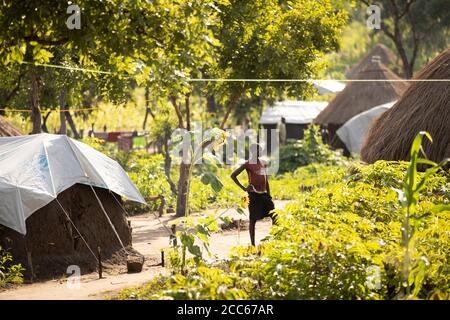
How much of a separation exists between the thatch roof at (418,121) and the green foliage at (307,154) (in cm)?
1113

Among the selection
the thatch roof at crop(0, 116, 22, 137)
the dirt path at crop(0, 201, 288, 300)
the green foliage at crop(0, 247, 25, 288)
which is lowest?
the dirt path at crop(0, 201, 288, 300)

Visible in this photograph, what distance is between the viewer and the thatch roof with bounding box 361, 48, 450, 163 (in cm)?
1275

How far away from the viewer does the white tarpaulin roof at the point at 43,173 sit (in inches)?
430

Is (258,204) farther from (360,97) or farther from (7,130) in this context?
(360,97)

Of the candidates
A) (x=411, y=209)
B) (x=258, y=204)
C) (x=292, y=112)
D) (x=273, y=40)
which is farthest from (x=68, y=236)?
(x=292, y=112)

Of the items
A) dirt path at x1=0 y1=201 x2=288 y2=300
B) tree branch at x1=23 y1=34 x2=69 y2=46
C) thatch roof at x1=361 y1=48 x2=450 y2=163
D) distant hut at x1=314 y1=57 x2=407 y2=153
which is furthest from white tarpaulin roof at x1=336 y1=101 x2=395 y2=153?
tree branch at x1=23 y1=34 x2=69 y2=46

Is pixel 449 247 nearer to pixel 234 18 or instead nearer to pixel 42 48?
pixel 42 48

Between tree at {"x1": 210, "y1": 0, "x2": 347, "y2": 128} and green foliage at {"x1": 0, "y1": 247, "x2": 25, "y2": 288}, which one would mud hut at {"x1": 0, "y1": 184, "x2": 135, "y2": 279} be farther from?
tree at {"x1": 210, "y1": 0, "x2": 347, "y2": 128}

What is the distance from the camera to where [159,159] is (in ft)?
68.1

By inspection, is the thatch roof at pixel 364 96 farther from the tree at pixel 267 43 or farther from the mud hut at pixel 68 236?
the mud hut at pixel 68 236

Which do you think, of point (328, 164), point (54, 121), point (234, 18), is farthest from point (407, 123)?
point (54, 121)

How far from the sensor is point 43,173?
11.4 metres

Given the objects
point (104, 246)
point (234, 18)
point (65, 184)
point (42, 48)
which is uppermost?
point (234, 18)
